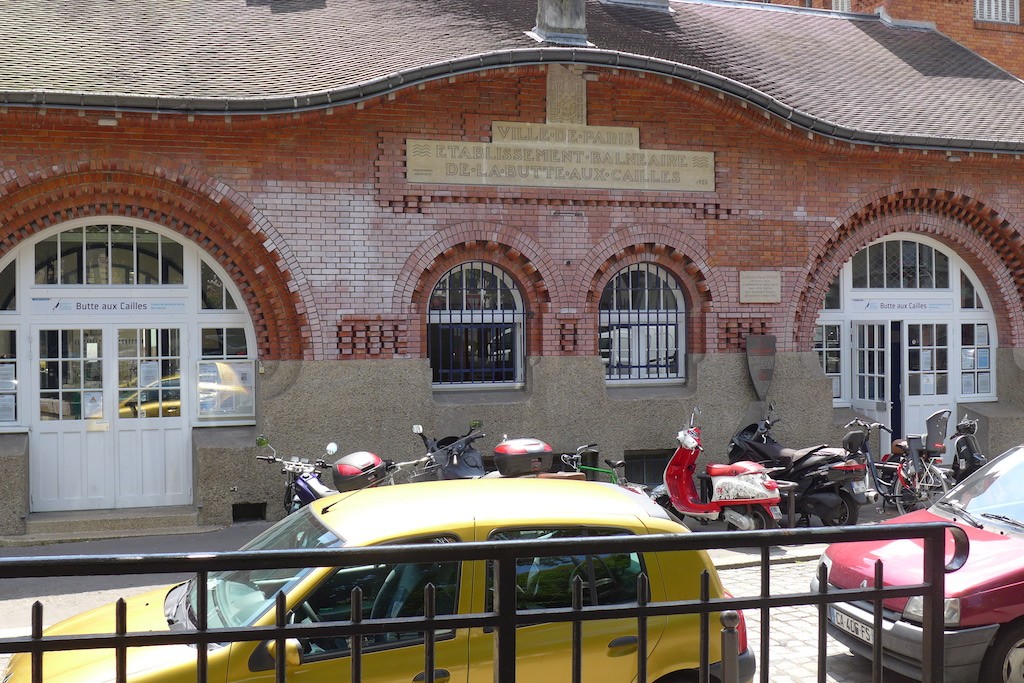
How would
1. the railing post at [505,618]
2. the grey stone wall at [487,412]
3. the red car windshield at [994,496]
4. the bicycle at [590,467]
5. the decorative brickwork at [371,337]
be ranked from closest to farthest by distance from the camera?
the railing post at [505,618], the red car windshield at [994,496], the bicycle at [590,467], the grey stone wall at [487,412], the decorative brickwork at [371,337]

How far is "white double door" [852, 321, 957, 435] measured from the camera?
571 inches

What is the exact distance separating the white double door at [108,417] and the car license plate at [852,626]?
7861 millimetres

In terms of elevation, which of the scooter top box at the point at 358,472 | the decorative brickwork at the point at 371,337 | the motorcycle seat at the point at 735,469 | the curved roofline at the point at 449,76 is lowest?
the motorcycle seat at the point at 735,469

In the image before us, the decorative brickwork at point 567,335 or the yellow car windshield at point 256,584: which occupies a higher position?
the decorative brickwork at point 567,335

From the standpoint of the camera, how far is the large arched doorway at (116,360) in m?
11.2

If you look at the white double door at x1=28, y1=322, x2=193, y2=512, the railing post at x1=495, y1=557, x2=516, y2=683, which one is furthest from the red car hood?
the white double door at x1=28, y1=322, x2=193, y2=512

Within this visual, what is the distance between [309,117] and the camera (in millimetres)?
11188

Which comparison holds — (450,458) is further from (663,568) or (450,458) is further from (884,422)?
(884,422)

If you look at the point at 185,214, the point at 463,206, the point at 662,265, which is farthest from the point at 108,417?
the point at 662,265

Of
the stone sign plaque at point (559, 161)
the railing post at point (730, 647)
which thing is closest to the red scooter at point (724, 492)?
the stone sign plaque at point (559, 161)

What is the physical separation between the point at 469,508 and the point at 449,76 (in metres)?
7.41

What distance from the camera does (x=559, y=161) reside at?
12.5 meters

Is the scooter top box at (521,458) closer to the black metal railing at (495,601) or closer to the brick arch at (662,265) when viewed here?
the brick arch at (662,265)

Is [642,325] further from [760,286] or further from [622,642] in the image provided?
[622,642]
